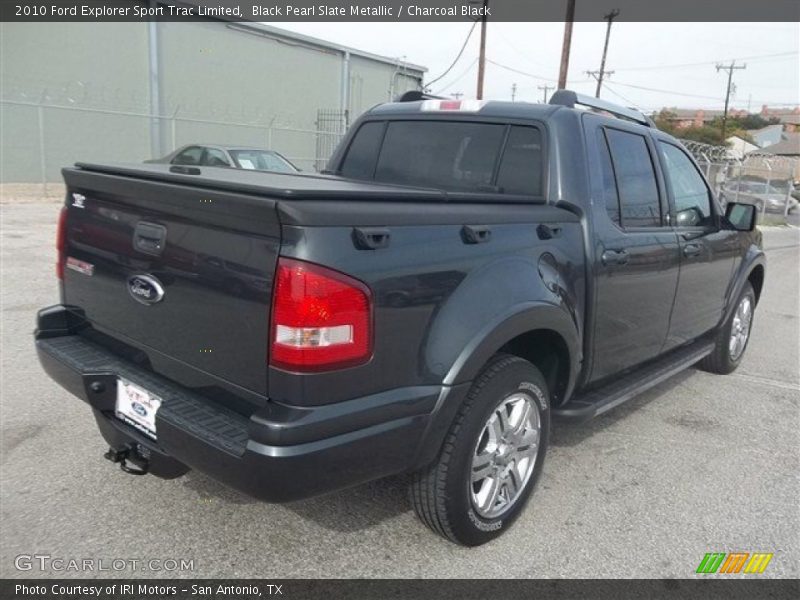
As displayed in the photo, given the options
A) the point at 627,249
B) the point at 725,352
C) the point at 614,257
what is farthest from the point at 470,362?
the point at 725,352

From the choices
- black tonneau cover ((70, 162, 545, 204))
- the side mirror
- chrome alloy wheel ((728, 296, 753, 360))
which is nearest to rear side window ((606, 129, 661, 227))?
black tonneau cover ((70, 162, 545, 204))

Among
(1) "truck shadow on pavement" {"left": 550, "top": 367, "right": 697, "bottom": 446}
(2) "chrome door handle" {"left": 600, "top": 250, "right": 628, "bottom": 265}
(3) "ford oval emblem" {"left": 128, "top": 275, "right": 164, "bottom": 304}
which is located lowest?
(1) "truck shadow on pavement" {"left": 550, "top": 367, "right": 697, "bottom": 446}

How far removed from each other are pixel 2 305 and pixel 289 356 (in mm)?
5348

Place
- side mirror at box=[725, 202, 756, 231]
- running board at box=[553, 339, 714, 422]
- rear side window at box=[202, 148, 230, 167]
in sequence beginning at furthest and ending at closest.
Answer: rear side window at box=[202, 148, 230, 167] < side mirror at box=[725, 202, 756, 231] < running board at box=[553, 339, 714, 422]

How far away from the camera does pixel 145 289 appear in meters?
2.58

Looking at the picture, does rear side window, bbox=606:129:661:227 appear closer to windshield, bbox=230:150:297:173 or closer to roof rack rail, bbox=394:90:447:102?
roof rack rail, bbox=394:90:447:102

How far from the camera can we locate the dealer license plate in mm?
2494

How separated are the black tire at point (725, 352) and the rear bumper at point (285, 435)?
11.9ft

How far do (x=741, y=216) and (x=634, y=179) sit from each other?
154cm

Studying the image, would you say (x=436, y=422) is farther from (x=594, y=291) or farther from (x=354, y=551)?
(x=594, y=291)

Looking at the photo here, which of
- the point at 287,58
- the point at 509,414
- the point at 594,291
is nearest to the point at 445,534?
the point at 509,414

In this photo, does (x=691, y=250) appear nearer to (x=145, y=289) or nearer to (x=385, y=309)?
(x=385, y=309)

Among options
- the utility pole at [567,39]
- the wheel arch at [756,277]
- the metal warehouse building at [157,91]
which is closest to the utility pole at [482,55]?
the utility pole at [567,39]

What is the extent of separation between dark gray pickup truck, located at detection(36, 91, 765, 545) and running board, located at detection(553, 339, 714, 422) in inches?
0.7
